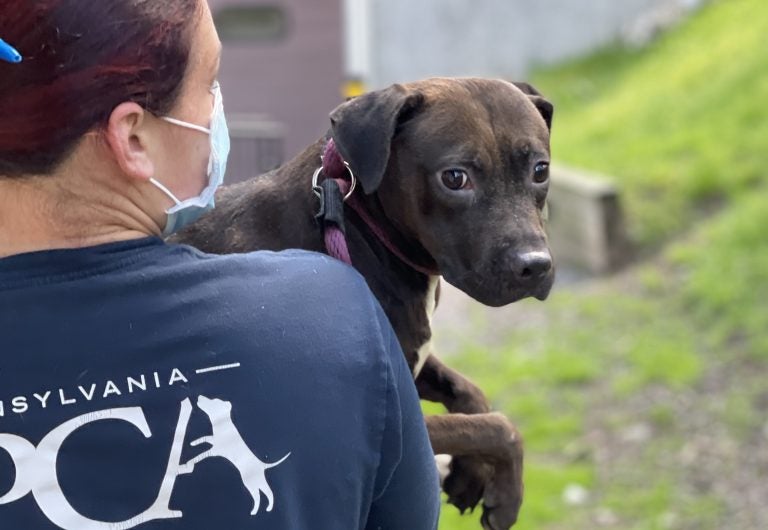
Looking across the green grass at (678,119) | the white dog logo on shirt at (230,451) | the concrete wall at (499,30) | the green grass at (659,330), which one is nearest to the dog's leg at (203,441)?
the white dog logo on shirt at (230,451)

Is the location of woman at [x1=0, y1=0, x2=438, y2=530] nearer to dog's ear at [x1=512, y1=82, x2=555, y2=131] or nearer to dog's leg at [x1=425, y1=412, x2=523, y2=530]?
dog's leg at [x1=425, y1=412, x2=523, y2=530]

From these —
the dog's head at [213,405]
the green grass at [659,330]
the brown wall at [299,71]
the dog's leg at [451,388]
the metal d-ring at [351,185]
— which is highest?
the dog's head at [213,405]

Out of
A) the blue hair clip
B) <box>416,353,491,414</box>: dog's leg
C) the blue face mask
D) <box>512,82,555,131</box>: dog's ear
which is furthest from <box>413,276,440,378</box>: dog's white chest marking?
the blue hair clip

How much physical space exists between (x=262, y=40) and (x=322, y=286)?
7.61 m

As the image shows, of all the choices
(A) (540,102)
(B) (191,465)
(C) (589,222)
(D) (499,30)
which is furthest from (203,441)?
(D) (499,30)

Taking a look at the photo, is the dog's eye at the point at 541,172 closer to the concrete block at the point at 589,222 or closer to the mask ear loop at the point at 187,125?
the mask ear loop at the point at 187,125

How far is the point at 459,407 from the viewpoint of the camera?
116 inches

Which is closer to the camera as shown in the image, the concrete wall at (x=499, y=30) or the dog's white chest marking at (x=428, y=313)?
the dog's white chest marking at (x=428, y=313)

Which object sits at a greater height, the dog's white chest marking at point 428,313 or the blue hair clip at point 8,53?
the blue hair clip at point 8,53

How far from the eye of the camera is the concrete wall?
11.6 meters

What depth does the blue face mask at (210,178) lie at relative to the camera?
74.1 inches

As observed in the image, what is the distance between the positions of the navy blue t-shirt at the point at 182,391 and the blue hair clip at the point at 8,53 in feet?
0.91

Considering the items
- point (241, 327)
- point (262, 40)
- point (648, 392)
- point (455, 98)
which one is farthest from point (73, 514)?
point (262, 40)

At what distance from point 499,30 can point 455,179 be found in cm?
1039
